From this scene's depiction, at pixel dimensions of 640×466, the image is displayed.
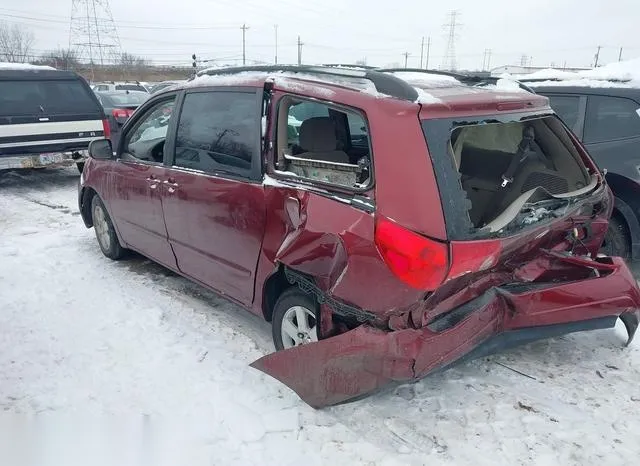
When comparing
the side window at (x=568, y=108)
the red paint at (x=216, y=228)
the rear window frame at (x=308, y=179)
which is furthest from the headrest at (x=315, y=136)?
the side window at (x=568, y=108)

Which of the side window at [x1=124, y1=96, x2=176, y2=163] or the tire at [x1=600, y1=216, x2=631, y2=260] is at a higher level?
the side window at [x1=124, y1=96, x2=176, y2=163]

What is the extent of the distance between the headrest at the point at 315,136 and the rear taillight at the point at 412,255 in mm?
1096

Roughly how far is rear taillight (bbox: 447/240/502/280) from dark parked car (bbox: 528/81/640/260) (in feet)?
9.09

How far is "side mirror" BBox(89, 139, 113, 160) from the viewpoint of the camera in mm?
4934

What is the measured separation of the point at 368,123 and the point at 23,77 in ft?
26.6

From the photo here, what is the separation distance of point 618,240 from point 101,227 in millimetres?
5042

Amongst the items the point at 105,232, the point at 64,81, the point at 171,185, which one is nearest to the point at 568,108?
the point at 171,185

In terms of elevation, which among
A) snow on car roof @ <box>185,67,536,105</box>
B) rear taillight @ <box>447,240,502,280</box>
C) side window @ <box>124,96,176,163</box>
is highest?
snow on car roof @ <box>185,67,536,105</box>

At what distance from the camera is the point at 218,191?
3.48m

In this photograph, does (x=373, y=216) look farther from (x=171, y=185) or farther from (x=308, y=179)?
(x=171, y=185)

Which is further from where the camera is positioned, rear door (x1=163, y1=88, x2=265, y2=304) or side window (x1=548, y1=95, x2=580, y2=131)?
side window (x1=548, y1=95, x2=580, y2=131)

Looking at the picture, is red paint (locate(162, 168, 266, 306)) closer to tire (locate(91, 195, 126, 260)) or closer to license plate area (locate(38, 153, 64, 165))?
tire (locate(91, 195, 126, 260))

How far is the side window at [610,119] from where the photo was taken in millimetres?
4699

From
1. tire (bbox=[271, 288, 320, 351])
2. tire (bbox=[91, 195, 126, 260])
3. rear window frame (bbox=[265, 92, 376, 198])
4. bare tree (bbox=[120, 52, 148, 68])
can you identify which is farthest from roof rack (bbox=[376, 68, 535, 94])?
bare tree (bbox=[120, 52, 148, 68])
